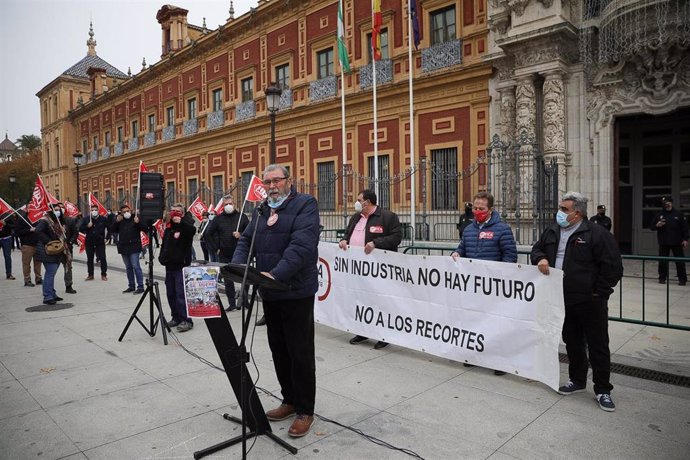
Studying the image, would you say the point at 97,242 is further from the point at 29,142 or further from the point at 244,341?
the point at 29,142

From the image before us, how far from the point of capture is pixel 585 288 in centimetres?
431

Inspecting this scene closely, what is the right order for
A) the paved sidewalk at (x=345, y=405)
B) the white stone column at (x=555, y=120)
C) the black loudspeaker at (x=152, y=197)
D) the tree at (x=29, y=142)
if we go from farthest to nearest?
the tree at (x=29, y=142) → the white stone column at (x=555, y=120) → the black loudspeaker at (x=152, y=197) → the paved sidewalk at (x=345, y=405)

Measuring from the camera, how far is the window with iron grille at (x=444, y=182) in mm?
15023

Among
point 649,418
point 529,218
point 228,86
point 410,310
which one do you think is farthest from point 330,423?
point 228,86

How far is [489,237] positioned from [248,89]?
68.3 ft

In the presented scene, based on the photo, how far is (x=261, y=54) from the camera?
22719mm

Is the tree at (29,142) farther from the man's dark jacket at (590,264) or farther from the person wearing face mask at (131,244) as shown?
the man's dark jacket at (590,264)

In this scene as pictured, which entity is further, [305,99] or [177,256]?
[305,99]

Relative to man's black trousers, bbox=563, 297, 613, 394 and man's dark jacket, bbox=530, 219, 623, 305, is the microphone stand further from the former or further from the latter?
man's black trousers, bbox=563, 297, 613, 394

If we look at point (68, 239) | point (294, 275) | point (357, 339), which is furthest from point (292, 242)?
point (68, 239)

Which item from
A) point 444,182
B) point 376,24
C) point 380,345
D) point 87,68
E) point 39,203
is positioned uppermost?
point 87,68

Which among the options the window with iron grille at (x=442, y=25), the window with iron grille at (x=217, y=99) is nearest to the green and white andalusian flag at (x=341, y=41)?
the window with iron grille at (x=442, y=25)

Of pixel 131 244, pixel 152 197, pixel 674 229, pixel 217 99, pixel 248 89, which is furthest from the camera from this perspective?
pixel 217 99

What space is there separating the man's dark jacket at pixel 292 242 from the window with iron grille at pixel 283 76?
62.0 ft
